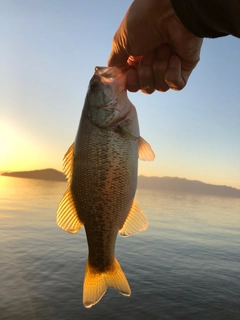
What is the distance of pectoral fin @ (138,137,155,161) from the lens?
3.85m

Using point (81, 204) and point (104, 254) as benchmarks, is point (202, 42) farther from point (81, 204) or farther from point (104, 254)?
point (104, 254)

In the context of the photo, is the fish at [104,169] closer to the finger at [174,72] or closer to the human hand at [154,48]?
the human hand at [154,48]

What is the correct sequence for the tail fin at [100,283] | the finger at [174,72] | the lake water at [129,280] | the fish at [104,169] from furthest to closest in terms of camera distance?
1. the lake water at [129,280]
2. the tail fin at [100,283]
3. the finger at [174,72]
4. the fish at [104,169]

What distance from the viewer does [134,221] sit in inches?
155

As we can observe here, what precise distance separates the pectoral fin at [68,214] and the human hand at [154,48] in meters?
1.61

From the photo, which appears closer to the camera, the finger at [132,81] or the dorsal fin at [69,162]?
the dorsal fin at [69,162]

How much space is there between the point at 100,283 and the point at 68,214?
3.51 ft

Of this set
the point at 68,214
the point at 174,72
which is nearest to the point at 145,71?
the point at 174,72

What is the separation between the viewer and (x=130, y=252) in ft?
82.8

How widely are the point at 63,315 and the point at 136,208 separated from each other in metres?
11.5

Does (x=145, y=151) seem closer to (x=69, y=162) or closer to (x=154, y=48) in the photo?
(x=69, y=162)

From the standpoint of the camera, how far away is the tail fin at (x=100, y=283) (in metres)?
4.00

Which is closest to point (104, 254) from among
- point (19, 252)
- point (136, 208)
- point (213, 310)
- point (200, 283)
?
point (136, 208)

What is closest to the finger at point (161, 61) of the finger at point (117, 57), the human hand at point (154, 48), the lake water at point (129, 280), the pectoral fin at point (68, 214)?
the human hand at point (154, 48)
